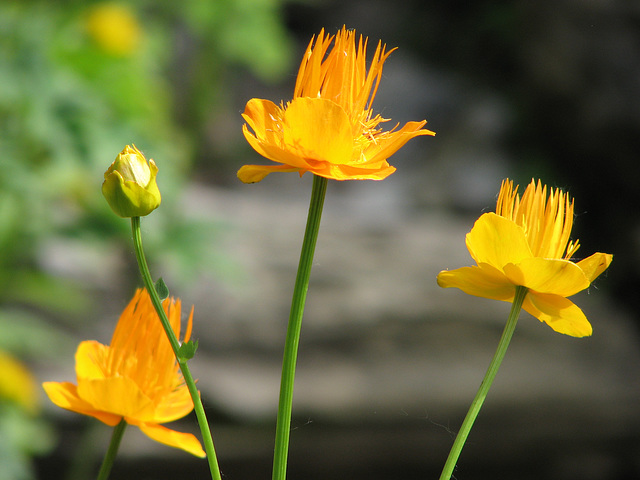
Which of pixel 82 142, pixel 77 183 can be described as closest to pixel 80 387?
pixel 82 142

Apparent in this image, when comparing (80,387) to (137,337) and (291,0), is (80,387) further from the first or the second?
(291,0)

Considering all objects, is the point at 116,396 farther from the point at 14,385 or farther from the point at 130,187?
the point at 14,385

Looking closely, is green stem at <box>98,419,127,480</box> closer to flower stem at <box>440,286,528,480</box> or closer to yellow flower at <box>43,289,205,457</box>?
yellow flower at <box>43,289,205,457</box>

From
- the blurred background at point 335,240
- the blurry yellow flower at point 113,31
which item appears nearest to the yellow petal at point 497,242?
the blurred background at point 335,240

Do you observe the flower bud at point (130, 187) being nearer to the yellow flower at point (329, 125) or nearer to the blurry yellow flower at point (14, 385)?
the yellow flower at point (329, 125)

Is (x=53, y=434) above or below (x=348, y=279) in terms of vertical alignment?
below

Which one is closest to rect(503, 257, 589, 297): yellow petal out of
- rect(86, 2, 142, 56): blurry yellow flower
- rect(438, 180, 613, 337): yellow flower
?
rect(438, 180, 613, 337): yellow flower
